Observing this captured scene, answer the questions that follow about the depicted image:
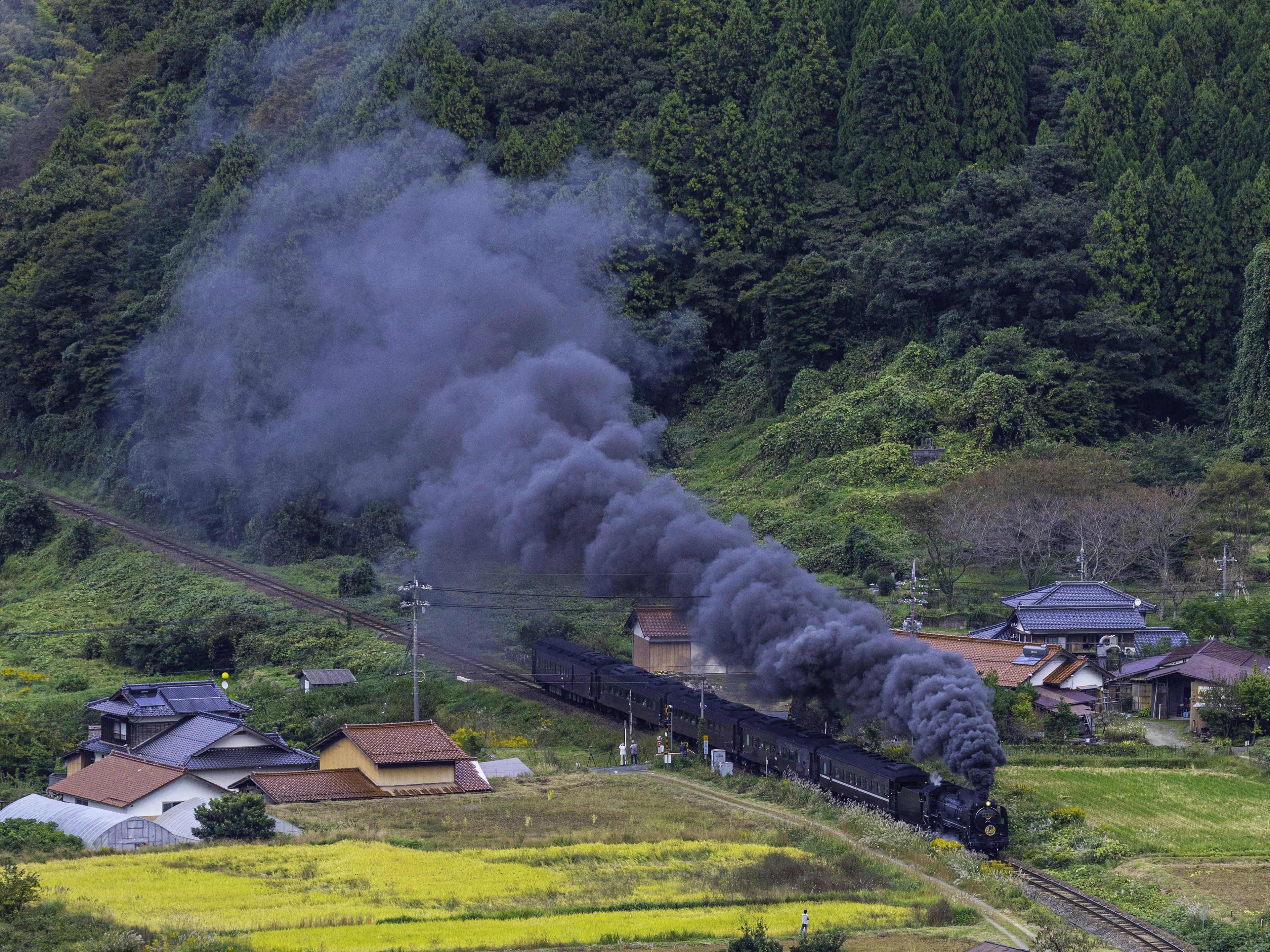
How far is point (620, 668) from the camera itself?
172 feet

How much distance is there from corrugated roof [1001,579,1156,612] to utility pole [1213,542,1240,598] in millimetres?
3474

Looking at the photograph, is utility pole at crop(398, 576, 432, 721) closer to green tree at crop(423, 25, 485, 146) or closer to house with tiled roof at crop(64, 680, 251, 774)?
house with tiled roof at crop(64, 680, 251, 774)

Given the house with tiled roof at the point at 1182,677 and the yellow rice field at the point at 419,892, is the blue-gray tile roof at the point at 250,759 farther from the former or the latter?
the house with tiled roof at the point at 1182,677

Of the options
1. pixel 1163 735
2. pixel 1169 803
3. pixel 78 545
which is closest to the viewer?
pixel 1169 803

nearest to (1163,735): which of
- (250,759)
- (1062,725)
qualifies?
(1062,725)

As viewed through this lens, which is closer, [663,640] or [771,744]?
[771,744]

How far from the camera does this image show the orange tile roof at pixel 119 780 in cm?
4294

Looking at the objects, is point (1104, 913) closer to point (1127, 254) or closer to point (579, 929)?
point (579, 929)

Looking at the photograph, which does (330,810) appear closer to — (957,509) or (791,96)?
(957,509)

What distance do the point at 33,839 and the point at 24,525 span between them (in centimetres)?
4580

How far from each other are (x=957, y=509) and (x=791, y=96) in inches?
1159

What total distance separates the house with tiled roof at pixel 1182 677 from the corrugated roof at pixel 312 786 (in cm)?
2401

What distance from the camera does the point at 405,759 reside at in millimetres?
45625

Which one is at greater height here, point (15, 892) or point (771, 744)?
point (771, 744)
